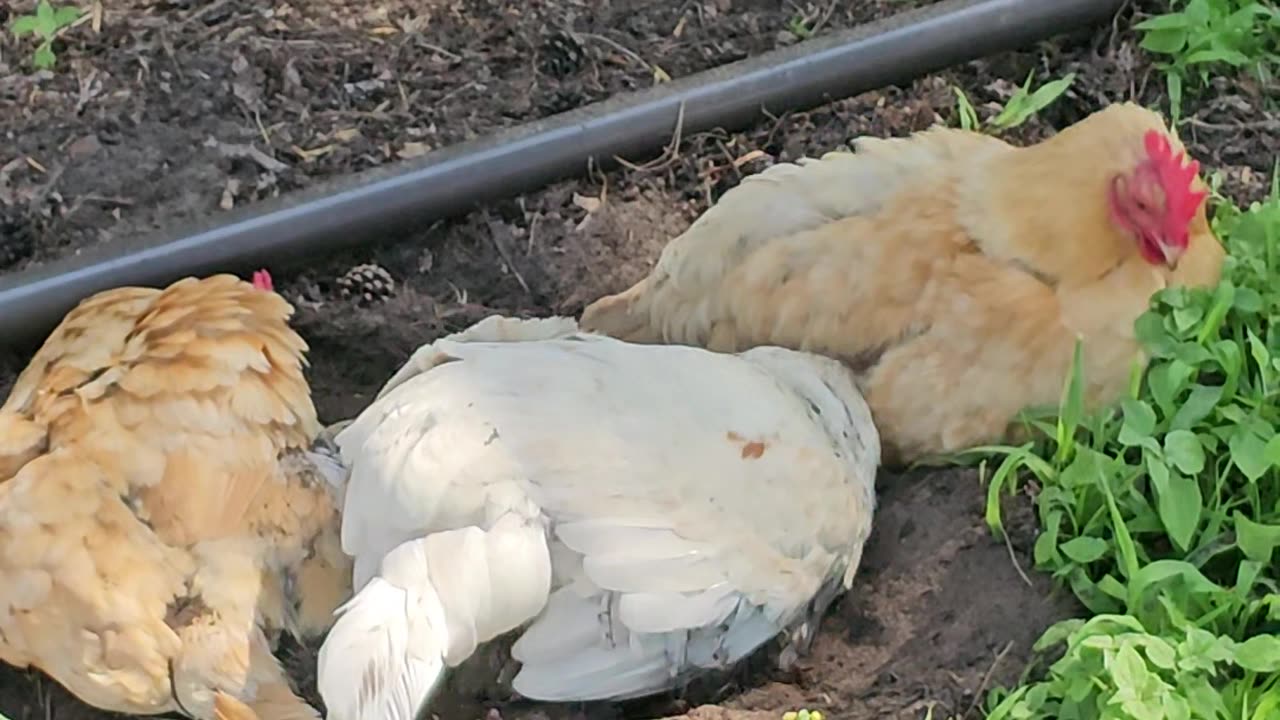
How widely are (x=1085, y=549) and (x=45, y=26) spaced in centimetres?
231

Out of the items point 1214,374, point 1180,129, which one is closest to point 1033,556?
point 1214,374

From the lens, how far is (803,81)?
294 cm

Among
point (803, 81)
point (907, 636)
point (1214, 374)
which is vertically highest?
point (803, 81)

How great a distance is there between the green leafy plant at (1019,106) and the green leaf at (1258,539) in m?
1.04

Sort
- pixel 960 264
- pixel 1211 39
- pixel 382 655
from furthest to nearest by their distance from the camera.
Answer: pixel 1211 39, pixel 960 264, pixel 382 655

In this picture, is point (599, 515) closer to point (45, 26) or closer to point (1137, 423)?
point (1137, 423)

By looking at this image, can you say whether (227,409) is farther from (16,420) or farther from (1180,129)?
(1180,129)

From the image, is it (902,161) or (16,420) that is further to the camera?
(902,161)

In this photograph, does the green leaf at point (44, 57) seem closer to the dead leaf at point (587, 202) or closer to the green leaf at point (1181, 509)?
the dead leaf at point (587, 202)

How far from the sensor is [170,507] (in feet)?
7.06

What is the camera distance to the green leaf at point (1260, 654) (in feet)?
6.23

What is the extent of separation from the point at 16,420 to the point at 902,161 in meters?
1.42

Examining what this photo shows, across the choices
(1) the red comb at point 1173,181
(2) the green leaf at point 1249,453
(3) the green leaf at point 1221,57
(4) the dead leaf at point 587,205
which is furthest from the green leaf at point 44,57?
(2) the green leaf at point 1249,453

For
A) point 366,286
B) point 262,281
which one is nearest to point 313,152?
point 366,286
